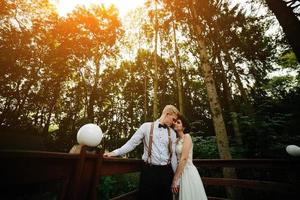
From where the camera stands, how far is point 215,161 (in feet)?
11.2

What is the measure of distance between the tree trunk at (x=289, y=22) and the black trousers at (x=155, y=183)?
2.23 m

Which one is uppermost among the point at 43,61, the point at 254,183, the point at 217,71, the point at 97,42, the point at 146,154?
the point at 97,42

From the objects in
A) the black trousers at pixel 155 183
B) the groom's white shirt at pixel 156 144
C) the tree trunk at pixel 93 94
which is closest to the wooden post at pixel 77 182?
the groom's white shirt at pixel 156 144

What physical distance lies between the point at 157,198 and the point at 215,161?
1.36 m

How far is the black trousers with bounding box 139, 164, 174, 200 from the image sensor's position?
8.21ft

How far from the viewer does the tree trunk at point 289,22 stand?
2.62 m

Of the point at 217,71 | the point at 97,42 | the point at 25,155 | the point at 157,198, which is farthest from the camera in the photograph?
the point at 97,42

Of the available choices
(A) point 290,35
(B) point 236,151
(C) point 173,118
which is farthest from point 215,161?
(B) point 236,151

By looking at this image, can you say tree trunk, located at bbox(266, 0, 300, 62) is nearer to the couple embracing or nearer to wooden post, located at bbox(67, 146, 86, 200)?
the couple embracing

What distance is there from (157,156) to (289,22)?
2443 millimetres

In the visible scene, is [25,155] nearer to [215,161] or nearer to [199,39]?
[215,161]

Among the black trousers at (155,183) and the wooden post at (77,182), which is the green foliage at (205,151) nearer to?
the black trousers at (155,183)

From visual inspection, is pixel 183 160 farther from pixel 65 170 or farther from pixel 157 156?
pixel 65 170

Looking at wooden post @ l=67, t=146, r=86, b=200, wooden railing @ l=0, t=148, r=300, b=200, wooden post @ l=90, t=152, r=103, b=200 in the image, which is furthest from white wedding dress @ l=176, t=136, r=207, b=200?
wooden post @ l=67, t=146, r=86, b=200
